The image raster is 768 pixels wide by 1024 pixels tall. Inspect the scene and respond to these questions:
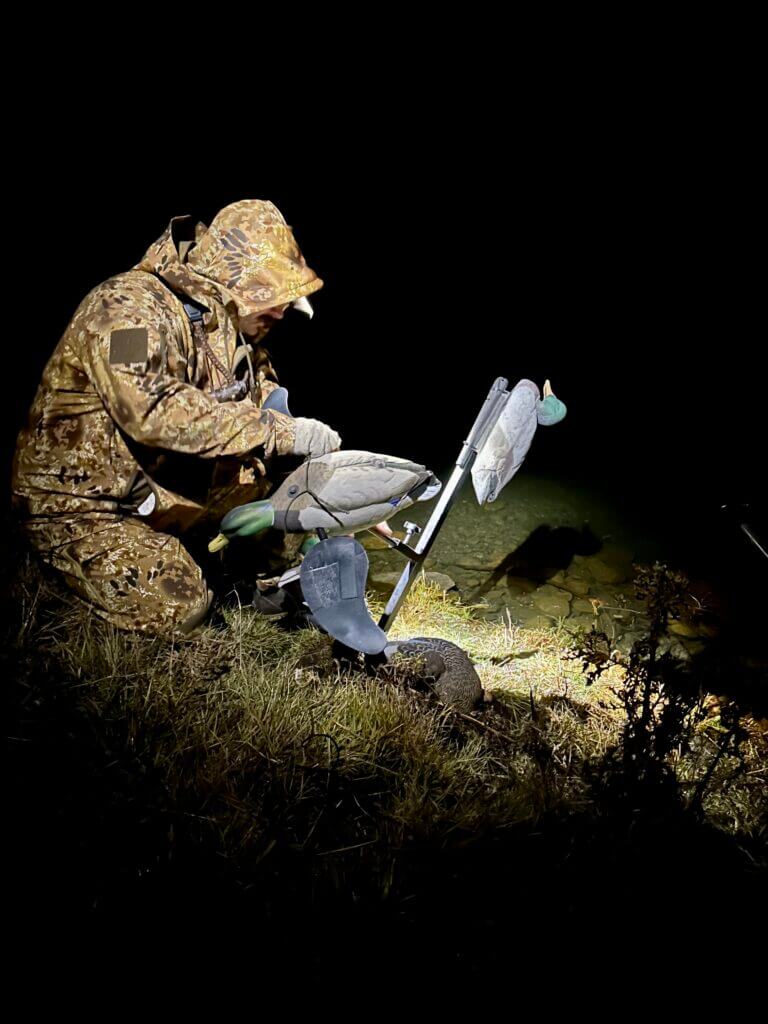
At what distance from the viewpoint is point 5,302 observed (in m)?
8.05

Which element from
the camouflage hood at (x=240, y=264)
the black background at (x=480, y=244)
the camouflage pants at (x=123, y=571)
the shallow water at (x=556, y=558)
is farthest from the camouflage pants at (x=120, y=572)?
the black background at (x=480, y=244)

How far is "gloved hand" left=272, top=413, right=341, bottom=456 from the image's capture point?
9.87ft

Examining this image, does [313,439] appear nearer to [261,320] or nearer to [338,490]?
[338,490]

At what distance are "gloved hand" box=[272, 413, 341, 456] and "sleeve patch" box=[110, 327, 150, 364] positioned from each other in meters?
0.58

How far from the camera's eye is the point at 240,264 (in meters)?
3.06

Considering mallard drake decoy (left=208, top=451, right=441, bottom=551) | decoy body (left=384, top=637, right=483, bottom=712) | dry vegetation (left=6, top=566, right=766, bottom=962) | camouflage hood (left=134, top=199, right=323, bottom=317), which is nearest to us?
dry vegetation (left=6, top=566, right=766, bottom=962)

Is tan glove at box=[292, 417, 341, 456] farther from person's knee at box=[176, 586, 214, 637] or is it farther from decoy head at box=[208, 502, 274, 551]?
person's knee at box=[176, 586, 214, 637]

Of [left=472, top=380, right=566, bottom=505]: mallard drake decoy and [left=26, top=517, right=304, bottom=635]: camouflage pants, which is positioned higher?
[left=472, top=380, right=566, bottom=505]: mallard drake decoy

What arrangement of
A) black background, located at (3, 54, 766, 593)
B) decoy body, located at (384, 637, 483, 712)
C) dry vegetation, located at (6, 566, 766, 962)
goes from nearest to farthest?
dry vegetation, located at (6, 566, 766, 962), decoy body, located at (384, 637, 483, 712), black background, located at (3, 54, 766, 593)

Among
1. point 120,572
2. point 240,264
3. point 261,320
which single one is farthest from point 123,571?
point 240,264

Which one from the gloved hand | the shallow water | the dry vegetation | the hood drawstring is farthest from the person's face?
the shallow water

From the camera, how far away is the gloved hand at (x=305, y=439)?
3.01 metres

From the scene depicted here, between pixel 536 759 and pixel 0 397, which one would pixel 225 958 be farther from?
pixel 0 397

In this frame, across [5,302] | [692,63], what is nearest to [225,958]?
[5,302]
